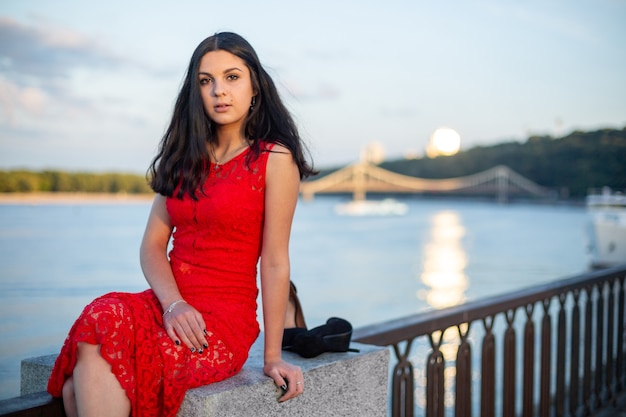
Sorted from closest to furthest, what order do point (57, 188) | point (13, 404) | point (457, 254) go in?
point (13, 404), point (457, 254), point (57, 188)

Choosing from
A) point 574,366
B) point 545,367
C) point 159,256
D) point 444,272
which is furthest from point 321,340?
point 444,272

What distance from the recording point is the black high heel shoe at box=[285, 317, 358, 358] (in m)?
1.44

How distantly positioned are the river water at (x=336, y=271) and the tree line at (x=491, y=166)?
2935mm

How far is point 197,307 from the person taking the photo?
1.34 m

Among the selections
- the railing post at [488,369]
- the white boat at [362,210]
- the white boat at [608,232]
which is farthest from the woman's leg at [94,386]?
the white boat at [362,210]

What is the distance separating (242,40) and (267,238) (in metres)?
0.41

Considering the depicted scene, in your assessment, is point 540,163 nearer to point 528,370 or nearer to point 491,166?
point 491,166

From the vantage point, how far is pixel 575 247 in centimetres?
3434

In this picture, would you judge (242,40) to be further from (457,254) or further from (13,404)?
(457,254)

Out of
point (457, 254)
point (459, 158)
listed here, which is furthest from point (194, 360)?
point (459, 158)

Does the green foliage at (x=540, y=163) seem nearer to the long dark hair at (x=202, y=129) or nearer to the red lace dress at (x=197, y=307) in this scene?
the long dark hair at (x=202, y=129)

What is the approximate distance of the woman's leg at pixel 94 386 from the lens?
1.10 m

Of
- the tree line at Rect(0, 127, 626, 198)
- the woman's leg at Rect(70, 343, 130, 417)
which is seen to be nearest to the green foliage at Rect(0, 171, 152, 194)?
the tree line at Rect(0, 127, 626, 198)

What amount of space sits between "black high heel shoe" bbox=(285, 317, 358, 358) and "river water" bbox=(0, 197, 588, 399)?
9.27ft
